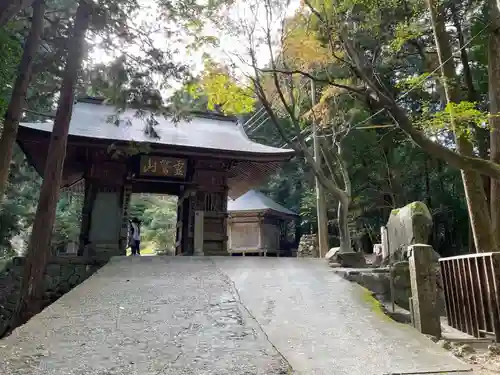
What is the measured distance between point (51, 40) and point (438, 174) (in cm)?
1689

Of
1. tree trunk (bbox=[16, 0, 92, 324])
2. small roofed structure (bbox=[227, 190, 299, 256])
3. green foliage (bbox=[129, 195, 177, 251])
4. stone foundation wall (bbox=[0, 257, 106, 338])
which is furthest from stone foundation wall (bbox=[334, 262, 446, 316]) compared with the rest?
green foliage (bbox=[129, 195, 177, 251])

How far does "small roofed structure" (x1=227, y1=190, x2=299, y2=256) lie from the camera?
69.2 ft

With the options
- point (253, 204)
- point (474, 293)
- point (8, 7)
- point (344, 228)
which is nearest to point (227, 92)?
point (344, 228)

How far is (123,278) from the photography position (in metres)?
6.75

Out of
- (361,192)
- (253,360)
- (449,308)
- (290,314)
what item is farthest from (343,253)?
(361,192)

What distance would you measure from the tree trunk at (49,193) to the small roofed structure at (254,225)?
46.5 feet

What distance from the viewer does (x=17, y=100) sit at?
701 cm

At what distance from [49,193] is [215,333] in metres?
4.68

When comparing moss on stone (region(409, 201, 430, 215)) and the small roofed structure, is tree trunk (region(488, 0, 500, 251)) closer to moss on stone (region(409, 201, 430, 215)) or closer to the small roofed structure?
moss on stone (region(409, 201, 430, 215))

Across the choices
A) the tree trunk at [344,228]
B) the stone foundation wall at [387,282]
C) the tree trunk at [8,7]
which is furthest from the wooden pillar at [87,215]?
the tree trunk at [8,7]

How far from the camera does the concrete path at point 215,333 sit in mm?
3395

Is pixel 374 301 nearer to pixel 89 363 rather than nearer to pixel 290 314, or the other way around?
pixel 290 314

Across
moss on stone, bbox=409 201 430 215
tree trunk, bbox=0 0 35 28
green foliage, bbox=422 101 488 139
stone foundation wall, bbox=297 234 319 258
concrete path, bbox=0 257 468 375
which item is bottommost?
concrete path, bbox=0 257 468 375

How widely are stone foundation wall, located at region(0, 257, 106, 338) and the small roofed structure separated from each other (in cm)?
1274
